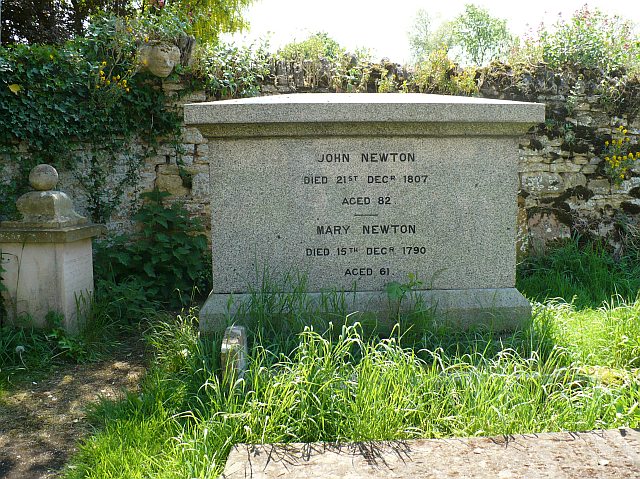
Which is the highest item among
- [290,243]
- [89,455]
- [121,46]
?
[121,46]

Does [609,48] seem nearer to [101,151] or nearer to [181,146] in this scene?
[181,146]

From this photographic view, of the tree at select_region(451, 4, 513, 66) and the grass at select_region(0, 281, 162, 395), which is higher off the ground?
the tree at select_region(451, 4, 513, 66)

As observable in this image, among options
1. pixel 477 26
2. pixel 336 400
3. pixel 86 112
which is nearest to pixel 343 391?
pixel 336 400

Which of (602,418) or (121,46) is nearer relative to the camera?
(602,418)

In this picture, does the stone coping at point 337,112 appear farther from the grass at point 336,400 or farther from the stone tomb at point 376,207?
the grass at point 336,400

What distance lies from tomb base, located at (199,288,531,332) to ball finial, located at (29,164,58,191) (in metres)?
1.80

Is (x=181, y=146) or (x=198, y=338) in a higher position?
(x=181, y=146)

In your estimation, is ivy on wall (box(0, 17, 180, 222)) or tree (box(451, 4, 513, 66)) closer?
ivy on wall (box(0, 17, 180, 222))

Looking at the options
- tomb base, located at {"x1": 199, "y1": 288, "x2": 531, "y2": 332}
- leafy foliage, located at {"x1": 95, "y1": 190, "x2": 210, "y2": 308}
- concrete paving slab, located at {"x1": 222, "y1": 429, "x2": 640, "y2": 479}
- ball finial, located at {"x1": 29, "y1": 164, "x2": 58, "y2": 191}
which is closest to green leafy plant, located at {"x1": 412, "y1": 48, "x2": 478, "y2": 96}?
leafy foliage, located at {"x1": 95, "y1": 190, "x2": 210, "y2": 308}

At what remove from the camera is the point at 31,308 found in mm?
4527

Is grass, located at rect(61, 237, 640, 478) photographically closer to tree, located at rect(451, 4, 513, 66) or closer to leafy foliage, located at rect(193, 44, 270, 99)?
leafy foliage, located at rect(193, 44, 270, 99)

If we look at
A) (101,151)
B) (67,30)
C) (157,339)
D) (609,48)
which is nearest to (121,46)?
(101,151)

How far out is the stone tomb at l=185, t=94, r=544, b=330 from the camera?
391cm

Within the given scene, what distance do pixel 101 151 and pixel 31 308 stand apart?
2.42 metres
